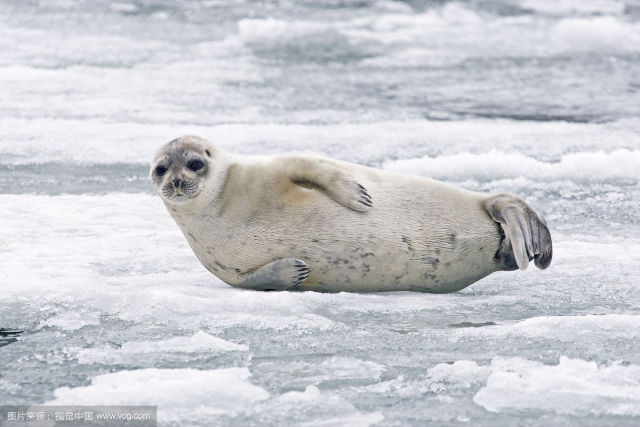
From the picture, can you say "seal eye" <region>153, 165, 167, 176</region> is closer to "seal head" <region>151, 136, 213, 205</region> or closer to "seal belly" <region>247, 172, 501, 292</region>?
"seal head" <region>151, 136, 213, 205</region>

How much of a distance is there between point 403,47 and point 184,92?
3.19 metres

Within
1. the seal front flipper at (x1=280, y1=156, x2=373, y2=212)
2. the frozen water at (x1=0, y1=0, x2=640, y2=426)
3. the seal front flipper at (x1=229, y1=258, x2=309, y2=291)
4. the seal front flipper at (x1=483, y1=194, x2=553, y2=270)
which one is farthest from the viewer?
the seal front flipper at (x1=483, y1=194, x2=553, y2=270)

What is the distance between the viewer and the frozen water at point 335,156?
2936 mm

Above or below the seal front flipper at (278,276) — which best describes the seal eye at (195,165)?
above

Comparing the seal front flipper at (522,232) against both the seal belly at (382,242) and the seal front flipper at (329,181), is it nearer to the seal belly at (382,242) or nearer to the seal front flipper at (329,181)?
the seal belly at (382,242)

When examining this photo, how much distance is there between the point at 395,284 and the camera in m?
3.99

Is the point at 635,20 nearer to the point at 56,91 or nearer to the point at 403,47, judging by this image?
the point at 403,47

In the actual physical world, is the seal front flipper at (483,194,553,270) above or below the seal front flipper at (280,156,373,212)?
below

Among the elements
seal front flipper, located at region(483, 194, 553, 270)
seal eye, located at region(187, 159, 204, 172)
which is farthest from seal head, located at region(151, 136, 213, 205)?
seal front flipper, located at region(483, 194, 553, 270)

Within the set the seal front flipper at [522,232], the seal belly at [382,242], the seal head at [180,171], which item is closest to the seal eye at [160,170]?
the seal head at [180,171]

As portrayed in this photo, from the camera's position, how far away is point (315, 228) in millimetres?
3922

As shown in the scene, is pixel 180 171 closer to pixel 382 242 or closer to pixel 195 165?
pixel 195 165

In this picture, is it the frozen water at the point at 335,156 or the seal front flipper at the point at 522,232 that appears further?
the seal front flipper at the point at 522,232

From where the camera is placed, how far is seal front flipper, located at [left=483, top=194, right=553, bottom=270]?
13.3ft
